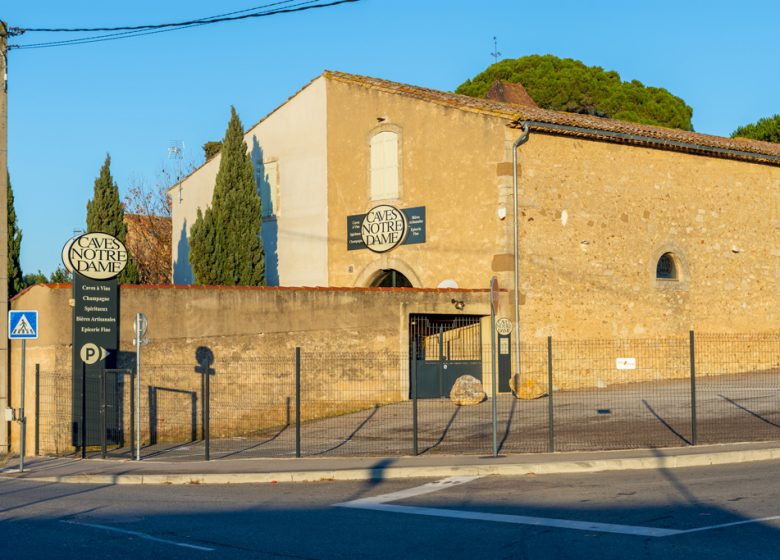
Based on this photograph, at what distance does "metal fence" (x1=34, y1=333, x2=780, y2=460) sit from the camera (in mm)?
19125

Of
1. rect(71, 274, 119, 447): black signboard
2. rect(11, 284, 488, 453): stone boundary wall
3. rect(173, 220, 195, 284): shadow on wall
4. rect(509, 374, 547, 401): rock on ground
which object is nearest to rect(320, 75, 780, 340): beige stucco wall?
rect(509, 374, 547, 401): rock on ground

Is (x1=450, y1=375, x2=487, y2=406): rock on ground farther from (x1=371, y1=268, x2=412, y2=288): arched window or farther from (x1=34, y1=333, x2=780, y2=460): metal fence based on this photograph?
(x1=371, y1=268, x2=412, y2=288): arched window

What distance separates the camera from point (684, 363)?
28734 mm

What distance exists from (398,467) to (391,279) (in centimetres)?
1487

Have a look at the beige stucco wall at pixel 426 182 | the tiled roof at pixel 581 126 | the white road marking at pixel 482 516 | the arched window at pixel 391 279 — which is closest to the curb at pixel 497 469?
the white road marking at pixel 482 516

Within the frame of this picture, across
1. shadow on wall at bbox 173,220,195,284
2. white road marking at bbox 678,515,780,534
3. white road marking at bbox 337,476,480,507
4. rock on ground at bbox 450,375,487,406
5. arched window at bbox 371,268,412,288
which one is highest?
shadow on wall at bbox 173,220,195,284

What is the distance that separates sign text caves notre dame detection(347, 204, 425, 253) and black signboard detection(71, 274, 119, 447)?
950 cm

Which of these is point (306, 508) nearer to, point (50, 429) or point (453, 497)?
point (453, 497)

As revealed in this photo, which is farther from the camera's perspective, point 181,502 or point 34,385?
point 34,385

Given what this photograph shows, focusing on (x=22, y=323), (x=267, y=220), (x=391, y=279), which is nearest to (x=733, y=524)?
(x=22, y=323)

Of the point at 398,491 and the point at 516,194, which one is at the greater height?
the point at 516,194

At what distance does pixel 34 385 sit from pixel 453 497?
1179 cm

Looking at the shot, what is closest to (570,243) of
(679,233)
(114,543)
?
(679,233)

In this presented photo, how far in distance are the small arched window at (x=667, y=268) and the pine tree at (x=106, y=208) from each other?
53.4ft
